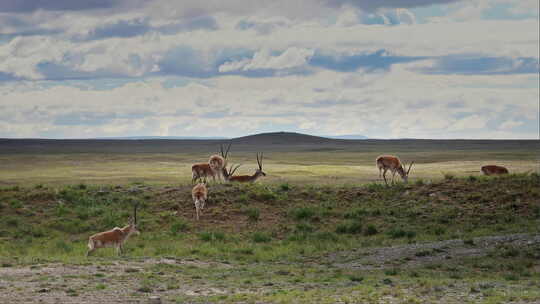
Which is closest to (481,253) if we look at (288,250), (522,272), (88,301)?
(522,272)

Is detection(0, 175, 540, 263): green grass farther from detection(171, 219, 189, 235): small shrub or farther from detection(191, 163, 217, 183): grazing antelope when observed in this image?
detection(191, 163, 217, 183): grazing antelope

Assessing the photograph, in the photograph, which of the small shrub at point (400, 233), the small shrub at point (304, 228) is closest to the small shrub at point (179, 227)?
the small shrub at point (304, 228)

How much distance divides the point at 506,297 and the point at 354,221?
446 inches

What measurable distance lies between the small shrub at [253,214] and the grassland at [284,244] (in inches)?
2.4

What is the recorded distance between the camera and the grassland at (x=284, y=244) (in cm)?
1383

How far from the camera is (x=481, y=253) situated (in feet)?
61.8

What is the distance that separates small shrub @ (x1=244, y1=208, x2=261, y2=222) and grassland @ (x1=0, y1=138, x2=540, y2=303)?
62 millimetres

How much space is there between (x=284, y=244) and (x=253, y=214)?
3.30 metres

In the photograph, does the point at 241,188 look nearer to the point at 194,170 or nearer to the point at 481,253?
the point at 194,170

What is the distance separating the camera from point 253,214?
25.2m

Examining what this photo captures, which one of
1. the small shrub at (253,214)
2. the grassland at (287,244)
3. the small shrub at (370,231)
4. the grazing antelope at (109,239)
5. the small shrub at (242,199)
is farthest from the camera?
the small shrub at (242,199)

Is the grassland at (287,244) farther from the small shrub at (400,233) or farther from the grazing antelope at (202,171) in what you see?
the grazing antelope at (202,171)

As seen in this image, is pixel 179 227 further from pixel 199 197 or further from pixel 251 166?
pixel 251 166

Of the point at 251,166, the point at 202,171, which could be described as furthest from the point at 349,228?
the point at 251,166
